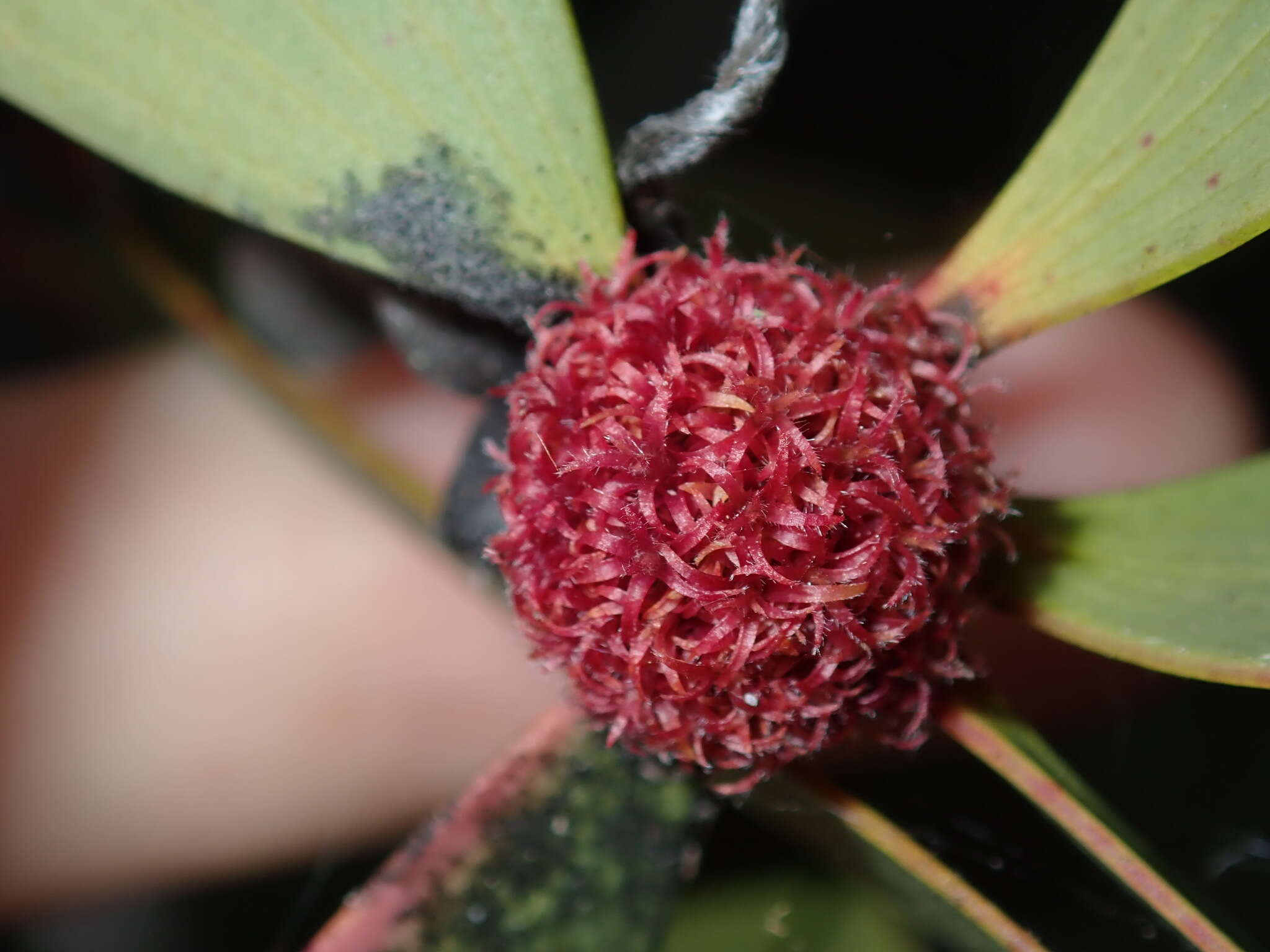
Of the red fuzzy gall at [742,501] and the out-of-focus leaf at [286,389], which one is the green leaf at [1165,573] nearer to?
the red fuzzy gall at [742,501]

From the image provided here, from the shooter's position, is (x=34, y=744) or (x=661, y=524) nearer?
(x=661, y=524)

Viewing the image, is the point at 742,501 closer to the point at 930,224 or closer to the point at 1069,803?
the point at 1069,803

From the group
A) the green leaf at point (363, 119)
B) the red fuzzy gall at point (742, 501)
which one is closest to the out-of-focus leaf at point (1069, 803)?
the red fuzzy gall at point (742, 501)

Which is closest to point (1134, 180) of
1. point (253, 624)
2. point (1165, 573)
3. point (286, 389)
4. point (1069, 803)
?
point (1165, 573)

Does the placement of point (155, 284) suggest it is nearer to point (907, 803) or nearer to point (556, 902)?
point (556, 902)

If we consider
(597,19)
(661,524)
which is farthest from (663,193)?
(597,19)

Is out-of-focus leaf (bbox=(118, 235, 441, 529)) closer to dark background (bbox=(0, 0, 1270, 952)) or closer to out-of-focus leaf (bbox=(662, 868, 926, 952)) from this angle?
dark background (bbox=(0, 0, 1270, 952))

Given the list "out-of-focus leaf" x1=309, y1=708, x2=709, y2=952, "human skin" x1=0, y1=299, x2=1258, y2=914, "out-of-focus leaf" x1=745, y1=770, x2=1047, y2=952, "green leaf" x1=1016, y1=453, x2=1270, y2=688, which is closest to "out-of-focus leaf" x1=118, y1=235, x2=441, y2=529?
"human skin" x1=0, y1=299, x2=1258, y2=914
